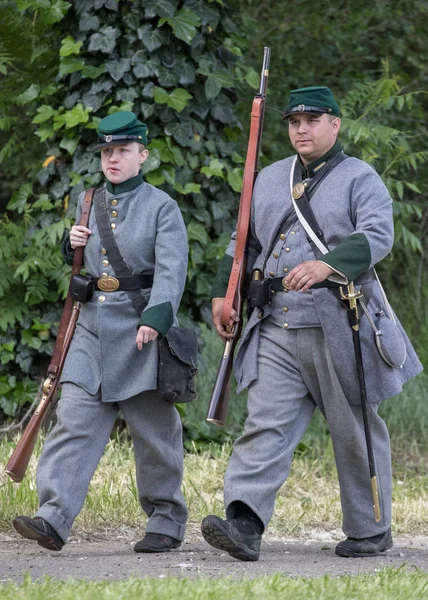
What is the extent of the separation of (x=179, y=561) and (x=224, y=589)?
123cm

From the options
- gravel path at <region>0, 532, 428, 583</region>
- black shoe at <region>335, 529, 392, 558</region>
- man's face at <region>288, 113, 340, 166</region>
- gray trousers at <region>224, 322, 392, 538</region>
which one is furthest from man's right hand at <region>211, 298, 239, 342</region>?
black shoe at <region>335, 529, 392, 558</region>

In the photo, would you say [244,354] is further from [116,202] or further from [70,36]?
[70,36]

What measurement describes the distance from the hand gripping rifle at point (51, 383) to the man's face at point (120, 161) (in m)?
0.15

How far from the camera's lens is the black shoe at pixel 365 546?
5.98 metres

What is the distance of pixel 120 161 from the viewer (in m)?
6.01

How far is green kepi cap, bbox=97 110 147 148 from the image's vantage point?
5.96 metres

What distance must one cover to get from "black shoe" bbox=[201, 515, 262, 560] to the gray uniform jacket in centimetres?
70

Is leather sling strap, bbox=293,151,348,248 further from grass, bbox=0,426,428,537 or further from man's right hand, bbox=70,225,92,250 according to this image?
grass, bbox=0,426,428,537

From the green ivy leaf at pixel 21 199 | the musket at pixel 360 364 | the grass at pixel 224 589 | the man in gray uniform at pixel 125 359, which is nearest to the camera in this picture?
the grass at pixel 224 589

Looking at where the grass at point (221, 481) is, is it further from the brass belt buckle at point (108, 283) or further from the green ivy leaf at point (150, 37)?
the green ivy leaf at point (150, 37)

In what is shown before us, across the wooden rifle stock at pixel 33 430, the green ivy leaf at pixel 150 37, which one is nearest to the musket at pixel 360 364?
the wooden rifle stock at pixel 33 430

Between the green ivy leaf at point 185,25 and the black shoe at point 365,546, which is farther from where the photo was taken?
the green ivy leaf at point 185,25

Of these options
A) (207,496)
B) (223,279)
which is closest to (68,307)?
(223,279)

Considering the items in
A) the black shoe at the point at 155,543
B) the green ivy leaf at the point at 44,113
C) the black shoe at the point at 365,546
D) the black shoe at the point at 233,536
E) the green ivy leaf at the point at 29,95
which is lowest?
the black shoe at the point at 365,546
